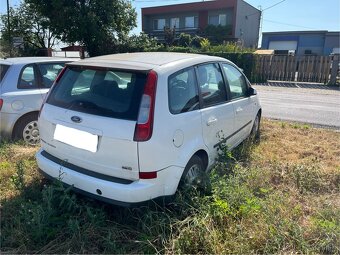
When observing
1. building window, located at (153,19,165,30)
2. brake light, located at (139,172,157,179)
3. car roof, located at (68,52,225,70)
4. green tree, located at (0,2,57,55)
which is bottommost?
brake light, located at (139,172,157,179)

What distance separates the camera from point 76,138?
2797 mm

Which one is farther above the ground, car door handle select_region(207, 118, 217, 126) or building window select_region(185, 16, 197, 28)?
building window select_region(185, 16, 197, 28)

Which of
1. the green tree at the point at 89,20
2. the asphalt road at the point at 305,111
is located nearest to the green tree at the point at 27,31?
the green tree at the point at 89,20

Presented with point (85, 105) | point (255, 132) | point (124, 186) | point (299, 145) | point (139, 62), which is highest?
point (139, 62)

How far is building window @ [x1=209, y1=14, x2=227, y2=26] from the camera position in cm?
3488

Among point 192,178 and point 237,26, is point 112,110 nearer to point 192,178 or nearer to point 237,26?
point 192,178

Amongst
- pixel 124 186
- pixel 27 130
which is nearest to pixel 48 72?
pixel 27 130

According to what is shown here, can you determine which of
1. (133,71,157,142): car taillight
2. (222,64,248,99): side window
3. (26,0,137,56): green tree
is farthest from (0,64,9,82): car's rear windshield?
(26,0,137,56): green tree

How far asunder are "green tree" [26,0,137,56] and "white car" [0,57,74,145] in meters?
17.4

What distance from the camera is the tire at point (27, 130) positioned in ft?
15.9

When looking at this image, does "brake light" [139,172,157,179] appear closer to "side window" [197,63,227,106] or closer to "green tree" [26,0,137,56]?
"side window" [197,63,227,106]

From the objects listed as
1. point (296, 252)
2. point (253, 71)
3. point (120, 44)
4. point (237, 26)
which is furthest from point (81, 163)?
point (237, 26)

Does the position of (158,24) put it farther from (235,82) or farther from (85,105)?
(85,105)

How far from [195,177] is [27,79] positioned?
11.3 ft
